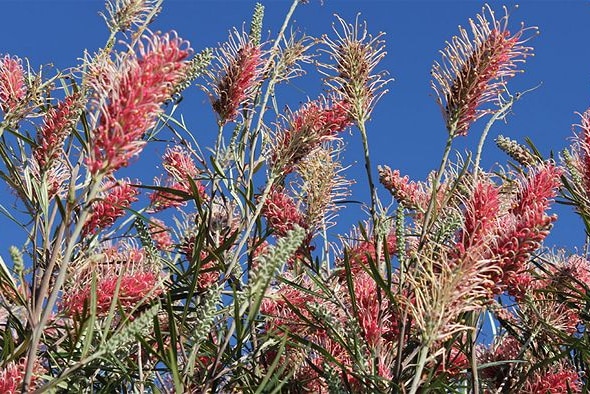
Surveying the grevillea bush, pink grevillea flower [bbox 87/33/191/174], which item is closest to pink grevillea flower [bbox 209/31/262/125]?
the grevillea bush

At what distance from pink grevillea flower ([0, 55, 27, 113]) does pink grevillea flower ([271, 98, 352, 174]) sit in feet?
2.01

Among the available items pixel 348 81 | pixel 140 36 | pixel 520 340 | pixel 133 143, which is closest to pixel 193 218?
pixel 348 81

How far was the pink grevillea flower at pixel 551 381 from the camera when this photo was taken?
5.49 ft

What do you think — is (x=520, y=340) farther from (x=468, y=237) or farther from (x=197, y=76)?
(x=197, y=76)

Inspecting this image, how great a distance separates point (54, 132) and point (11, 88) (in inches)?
12.1

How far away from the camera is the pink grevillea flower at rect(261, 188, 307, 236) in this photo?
180cm

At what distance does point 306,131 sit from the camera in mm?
1679

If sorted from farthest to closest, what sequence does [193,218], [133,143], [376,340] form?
[193,218]
[376,340]
[133,143]

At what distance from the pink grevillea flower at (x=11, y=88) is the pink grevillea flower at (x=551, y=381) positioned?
51.6 inches

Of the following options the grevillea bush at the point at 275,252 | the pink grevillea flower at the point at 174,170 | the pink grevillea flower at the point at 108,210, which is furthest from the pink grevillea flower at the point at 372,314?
the pink grevillea flower at the point at 174,170

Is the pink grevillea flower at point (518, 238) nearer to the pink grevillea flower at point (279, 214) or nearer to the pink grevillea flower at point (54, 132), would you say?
the pink grevillea flower at point (279, 214)

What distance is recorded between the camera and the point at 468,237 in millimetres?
1234

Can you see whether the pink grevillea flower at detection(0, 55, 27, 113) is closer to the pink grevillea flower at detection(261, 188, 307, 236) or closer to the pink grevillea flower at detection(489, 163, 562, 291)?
the pink grevillea flower at detection(261, 188, 307, 236)

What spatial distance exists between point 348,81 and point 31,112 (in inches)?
29.5
